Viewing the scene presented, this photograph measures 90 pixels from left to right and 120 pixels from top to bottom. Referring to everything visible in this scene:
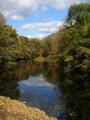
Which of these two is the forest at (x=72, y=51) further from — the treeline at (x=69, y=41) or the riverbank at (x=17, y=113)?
the riverbank at (x=17, y=113)

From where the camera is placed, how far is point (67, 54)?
307 ft

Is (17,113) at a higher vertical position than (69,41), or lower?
lower

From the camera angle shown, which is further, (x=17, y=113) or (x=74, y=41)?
(x=74, y=41)


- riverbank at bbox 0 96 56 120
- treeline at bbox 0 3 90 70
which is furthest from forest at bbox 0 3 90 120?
riverbank at bbox 0 96 56 120

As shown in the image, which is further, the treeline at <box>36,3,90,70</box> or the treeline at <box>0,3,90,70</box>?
the treeline at <box>0,3,90,70</box>

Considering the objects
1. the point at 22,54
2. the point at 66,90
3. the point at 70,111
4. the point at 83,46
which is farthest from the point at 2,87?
the point at 22,54

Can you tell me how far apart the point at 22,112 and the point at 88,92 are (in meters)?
18.0

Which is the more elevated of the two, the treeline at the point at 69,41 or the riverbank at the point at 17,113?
the treeline at the point at 69,41

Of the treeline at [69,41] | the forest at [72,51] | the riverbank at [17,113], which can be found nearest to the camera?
the riverbank at [17,113]

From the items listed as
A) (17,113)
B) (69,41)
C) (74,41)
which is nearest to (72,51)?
(74,41)


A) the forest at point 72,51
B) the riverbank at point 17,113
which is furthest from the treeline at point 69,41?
the riverbank at point 17,113

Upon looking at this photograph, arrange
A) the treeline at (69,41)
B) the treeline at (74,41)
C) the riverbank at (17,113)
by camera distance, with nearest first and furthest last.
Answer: the riverbank at (17,113)
the treeline at (74,41)
the treeline at (69,41)

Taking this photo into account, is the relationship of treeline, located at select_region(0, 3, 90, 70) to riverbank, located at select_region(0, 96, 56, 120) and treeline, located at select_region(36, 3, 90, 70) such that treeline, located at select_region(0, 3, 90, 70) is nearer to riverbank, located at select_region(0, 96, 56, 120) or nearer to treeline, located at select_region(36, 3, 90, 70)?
treeline, located at select_region(36, 3, 90, 70)

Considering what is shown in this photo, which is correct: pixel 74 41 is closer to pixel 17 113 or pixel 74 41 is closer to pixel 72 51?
pixel 72 51
